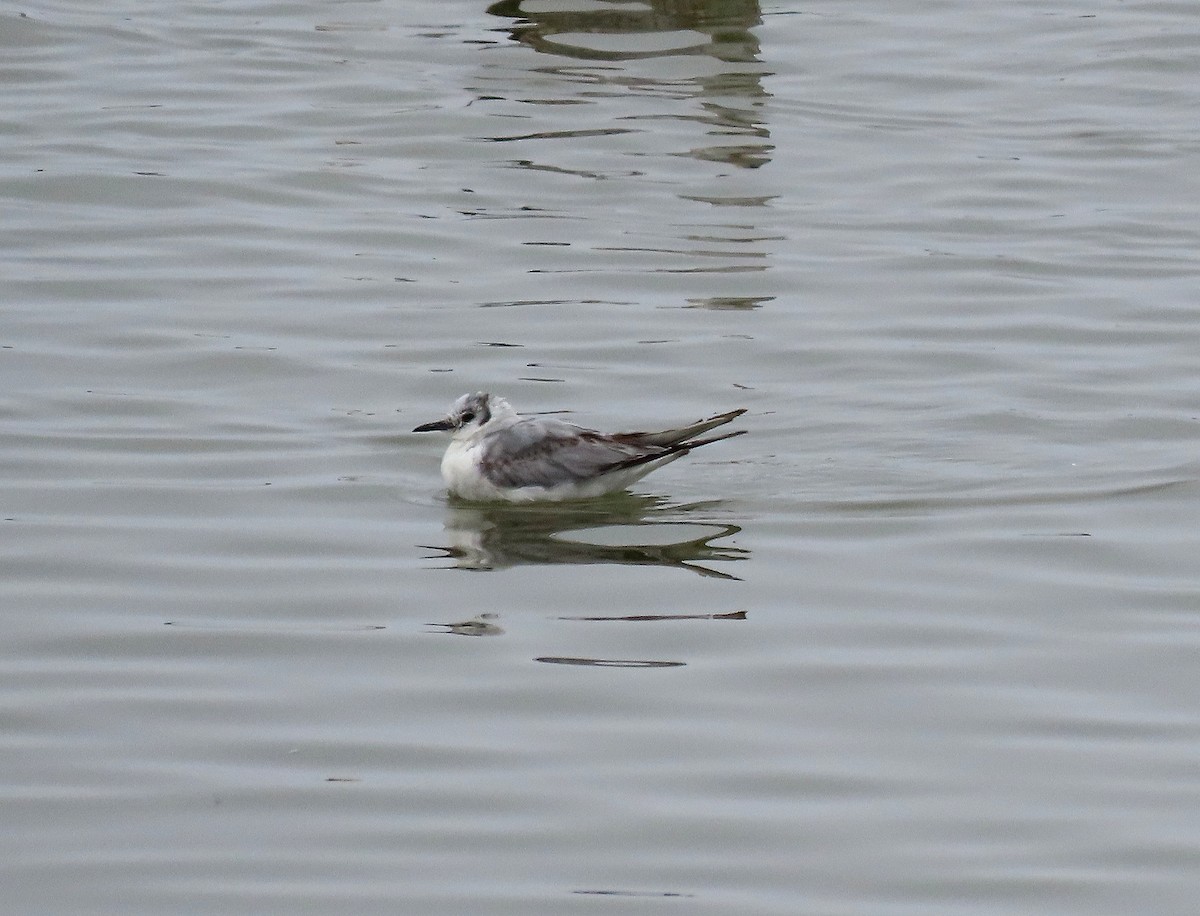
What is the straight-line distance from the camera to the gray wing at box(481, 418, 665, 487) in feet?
30.7

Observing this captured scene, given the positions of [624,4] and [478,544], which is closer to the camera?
[478,544]

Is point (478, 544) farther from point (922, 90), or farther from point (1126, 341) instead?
point (922, 90)

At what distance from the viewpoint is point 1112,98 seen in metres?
18.5

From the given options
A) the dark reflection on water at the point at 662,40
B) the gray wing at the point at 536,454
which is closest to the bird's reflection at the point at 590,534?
the gray wing at the point at 536,454

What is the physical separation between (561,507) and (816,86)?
9970mm

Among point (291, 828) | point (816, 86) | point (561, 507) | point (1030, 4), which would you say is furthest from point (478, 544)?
point (1030, 4)

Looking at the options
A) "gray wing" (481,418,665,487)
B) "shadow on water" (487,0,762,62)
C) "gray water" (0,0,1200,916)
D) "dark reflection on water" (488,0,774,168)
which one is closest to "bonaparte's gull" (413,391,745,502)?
"gray wing" (481,418,665,487)

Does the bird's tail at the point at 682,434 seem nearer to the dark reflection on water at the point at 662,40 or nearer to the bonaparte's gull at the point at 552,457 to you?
the bonaparte's gull at the point at 552,457

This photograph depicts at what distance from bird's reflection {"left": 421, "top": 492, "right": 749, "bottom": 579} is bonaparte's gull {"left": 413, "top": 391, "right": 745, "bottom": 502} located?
0.30 feet

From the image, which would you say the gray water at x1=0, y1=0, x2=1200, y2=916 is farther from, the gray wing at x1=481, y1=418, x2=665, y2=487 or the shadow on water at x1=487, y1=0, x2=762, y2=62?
the gray wing at x1=481, y1=418, x2=665, y2=487

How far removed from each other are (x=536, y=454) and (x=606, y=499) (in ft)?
1.47

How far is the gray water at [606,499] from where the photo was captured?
607 centimetres

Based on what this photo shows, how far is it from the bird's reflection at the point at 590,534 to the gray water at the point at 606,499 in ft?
0.12

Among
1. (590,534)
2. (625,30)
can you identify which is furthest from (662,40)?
(590,534)
